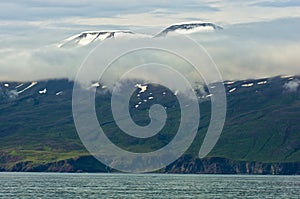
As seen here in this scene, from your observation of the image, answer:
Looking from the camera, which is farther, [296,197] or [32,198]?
[296,197]

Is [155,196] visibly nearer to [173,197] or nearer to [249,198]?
[173,197]

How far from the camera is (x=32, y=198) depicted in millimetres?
123188

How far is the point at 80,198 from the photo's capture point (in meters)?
124

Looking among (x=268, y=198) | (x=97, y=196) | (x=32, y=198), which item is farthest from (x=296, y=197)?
(x=32, y=198)

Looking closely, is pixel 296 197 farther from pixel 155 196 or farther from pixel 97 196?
pixel 97 196

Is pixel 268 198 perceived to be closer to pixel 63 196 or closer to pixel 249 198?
pixel 249 198

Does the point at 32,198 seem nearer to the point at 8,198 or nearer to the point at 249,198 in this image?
the point at 8,198

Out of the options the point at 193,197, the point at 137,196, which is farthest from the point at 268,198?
Result: the point at 137,196

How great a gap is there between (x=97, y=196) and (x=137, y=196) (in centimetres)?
781

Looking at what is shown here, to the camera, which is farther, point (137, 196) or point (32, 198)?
point (137, 196)

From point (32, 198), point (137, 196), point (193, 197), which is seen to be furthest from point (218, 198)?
point (32, 198)

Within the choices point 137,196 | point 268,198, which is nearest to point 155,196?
point 137,196

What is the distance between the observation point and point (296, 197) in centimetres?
13250

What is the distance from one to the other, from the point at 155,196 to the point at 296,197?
25591 mm
